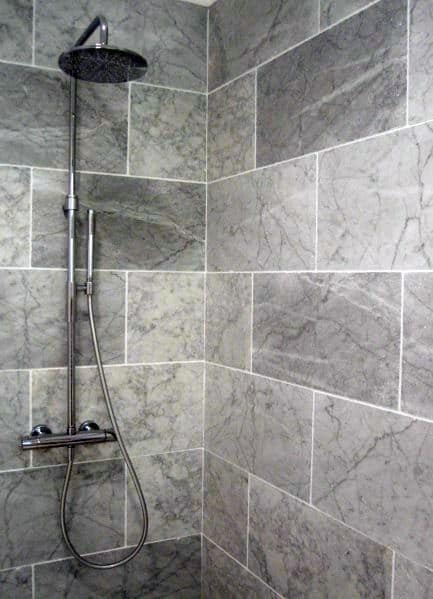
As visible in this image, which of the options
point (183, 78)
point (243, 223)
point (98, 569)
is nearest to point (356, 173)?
point (243, 223)

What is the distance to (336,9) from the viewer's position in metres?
1.64

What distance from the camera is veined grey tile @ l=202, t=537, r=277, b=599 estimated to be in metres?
1.97

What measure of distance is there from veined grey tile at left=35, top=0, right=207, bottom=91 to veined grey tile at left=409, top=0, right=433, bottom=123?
1.01 meters

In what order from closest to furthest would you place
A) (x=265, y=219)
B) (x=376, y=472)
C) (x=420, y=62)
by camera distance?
1. (x=420, y=62)
2. (x=376, y=472)
3. (x=265, y=219)

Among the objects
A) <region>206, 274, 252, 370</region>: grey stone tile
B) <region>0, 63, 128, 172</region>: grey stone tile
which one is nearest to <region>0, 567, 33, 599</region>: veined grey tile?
<region>206, 274, 252, 370</region>: grey stone tile

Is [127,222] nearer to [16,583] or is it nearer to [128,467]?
[128,467]

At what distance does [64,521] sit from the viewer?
1.98m

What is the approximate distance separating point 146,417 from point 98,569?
0.53m

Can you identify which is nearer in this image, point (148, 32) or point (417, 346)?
point (417, 346)

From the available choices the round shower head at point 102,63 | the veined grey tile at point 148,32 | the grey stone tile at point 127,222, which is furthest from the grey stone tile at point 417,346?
the veined grey tile at point 148,32

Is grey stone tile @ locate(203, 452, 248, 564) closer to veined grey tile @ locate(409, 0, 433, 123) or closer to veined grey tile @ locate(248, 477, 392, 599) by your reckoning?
veined grey tile @ locate(248, 477, 392, 599)

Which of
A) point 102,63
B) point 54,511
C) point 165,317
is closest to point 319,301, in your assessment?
point 165,317

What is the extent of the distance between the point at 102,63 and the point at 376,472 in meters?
1.28

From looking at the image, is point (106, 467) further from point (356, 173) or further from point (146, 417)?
point (356, 173)
